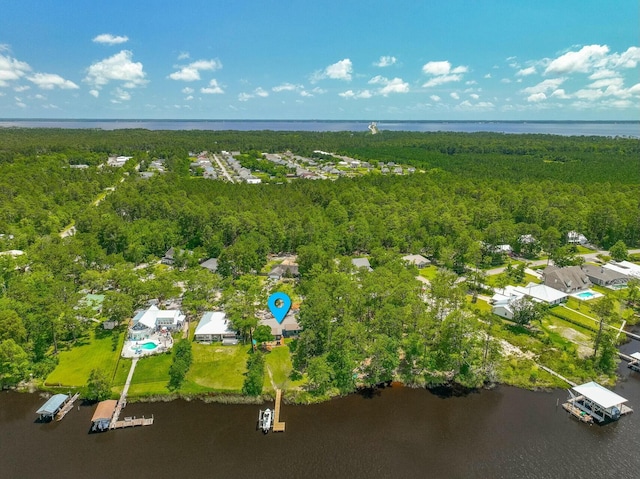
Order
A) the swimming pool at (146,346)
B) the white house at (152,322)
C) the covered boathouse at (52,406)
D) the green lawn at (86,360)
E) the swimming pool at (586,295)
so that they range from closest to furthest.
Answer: the covered boathouse at (52,406) < the green lawn at (86,360) < the swimming pool at (146,346) < the white house at (152,322) < the swimming pool at (586,295)

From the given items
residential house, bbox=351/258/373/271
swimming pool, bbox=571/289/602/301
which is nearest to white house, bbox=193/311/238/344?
residential house, bbox=351/258/373/271

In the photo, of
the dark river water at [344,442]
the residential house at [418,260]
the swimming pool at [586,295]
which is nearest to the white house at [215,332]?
the dark river water at [344,442]

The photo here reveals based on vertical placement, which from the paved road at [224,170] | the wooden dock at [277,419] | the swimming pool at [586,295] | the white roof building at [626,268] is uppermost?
the white roof building at [626,268]

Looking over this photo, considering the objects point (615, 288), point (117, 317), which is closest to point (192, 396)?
point (117, 317)

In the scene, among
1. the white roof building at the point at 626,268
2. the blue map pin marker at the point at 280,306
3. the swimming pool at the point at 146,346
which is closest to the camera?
the swimming pool at the point at 146,346

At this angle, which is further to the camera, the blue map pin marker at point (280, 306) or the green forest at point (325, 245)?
the blue map pin marker at point (280, 306)

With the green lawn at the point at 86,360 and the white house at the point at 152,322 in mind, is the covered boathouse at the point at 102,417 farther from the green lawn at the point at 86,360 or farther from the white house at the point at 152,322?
the white house at the point at 152,322

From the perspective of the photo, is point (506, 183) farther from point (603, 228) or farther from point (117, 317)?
point (117, 317)
